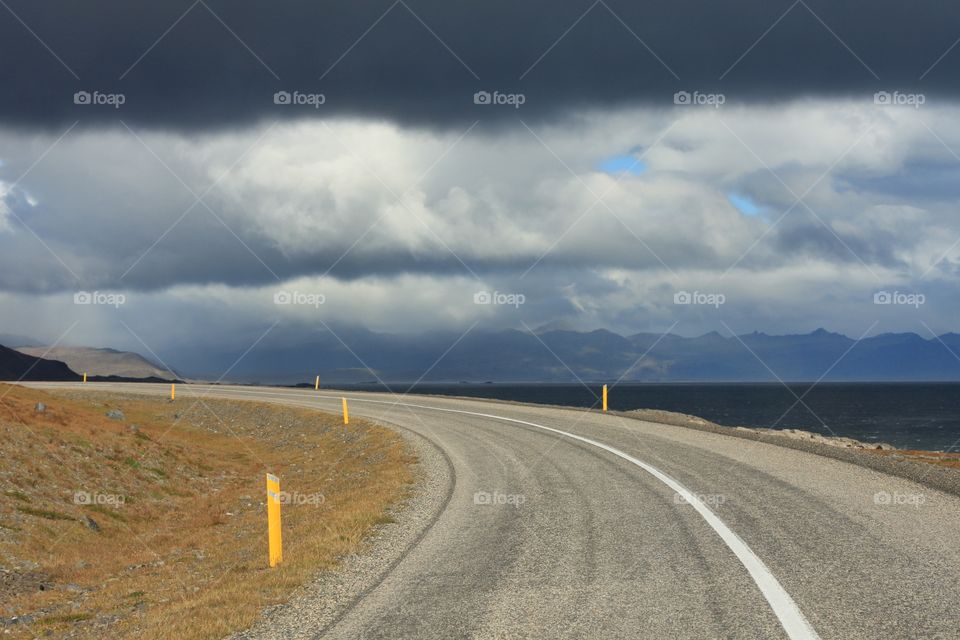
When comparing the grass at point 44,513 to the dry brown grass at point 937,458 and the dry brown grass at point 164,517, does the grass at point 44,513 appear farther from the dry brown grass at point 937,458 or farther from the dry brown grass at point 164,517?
the dry brown grass at point 937,458

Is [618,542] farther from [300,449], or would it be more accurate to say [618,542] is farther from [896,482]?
[300,449]

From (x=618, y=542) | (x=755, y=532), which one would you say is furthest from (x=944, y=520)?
(x=618, y=542)

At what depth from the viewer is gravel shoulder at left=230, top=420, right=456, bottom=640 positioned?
6.86 m

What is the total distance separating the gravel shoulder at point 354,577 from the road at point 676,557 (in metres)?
0.19

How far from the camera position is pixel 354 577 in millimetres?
8414

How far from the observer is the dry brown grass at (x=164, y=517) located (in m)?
9.38

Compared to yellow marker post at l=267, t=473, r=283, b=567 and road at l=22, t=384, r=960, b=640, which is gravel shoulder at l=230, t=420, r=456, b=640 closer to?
road at l=22, t=384, r=960, b=640

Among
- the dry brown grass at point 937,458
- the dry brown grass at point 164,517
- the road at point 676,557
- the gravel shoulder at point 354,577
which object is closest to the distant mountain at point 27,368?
the dry brown grass at point 164,517

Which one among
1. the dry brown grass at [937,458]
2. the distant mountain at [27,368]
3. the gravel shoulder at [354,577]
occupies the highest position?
the distant mountain at [27,368]

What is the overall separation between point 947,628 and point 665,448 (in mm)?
13075

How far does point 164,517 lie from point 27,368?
5514 inches

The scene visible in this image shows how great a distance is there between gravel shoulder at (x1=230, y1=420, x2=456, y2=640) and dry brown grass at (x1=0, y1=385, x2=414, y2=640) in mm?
294

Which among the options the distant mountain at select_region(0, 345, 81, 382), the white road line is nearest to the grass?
the white road line

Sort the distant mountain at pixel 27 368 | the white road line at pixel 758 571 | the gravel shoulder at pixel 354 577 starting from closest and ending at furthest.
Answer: the white road line at pixel 758 571 < the gravel shoulder at pixel 354 577 < the distant mountain at pixel 27 368
